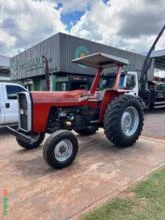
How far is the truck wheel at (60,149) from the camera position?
3.50 metres

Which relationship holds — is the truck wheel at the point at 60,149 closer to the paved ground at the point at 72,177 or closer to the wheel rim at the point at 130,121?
the paved ground at the point at 72,177

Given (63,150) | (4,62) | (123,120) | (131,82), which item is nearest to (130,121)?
(123,120)

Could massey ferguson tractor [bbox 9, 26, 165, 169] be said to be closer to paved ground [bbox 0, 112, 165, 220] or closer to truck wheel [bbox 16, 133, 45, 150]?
truck wheel [bbox 16, 133, 45, 150]

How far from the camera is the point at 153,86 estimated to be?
488 inches

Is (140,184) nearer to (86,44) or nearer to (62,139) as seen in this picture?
(62,139)

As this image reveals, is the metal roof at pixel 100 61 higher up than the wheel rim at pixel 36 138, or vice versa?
the metal roof at pixel 100 61

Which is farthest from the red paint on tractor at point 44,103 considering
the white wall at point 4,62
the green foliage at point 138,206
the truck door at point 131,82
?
the white wall at point 4,62

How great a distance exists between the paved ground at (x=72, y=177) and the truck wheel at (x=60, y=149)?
16cm

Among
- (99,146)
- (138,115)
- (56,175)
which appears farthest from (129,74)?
(56,175)

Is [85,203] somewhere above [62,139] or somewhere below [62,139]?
below

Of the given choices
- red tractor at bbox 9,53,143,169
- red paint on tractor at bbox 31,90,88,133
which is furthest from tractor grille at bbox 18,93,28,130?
red paint on tractor at bbox 31,90,88,133

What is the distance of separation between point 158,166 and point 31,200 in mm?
2278

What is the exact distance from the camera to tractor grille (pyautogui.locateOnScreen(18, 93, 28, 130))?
413 centimetres

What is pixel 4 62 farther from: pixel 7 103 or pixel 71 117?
pixel 71 117
